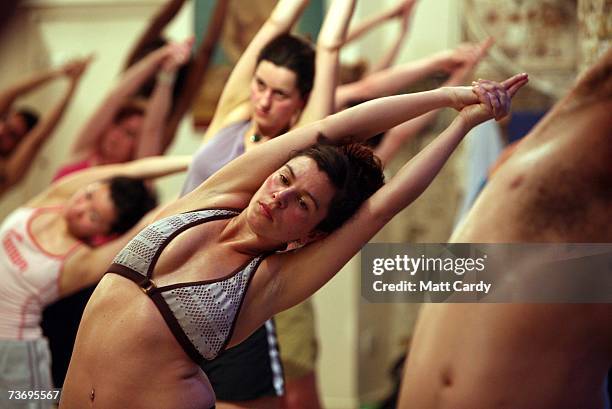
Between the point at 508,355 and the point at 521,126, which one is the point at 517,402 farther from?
the point at 521,126

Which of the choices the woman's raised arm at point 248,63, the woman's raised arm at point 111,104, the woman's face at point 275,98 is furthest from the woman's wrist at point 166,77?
the woman's face at point 275,98

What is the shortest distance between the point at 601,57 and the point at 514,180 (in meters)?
0.30

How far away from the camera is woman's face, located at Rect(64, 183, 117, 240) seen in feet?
6.79

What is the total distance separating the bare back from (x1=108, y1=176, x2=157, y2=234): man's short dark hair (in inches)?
29.7

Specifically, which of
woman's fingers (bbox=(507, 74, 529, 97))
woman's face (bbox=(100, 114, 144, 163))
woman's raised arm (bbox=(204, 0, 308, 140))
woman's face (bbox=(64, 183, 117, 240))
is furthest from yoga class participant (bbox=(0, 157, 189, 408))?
woman's fingers (bbox=(507, 74, 529, 97))

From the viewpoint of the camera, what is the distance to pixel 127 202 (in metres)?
2.07

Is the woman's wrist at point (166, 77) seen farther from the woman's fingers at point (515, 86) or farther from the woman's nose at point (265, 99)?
the woman's fingers at point (515, 86)

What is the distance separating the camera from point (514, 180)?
5.95ft

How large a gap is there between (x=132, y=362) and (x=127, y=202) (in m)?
0.68

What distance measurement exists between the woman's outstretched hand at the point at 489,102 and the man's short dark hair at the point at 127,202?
851mm

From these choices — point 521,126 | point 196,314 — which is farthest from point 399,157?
point 196,314

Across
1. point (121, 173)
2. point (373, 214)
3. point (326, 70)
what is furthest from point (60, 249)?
point (373, 214)

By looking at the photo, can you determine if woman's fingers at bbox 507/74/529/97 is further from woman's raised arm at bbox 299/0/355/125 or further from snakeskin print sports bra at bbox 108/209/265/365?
snakeskin print sports bra at bbox 108/209/265/365

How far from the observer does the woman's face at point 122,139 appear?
97.7 inches
